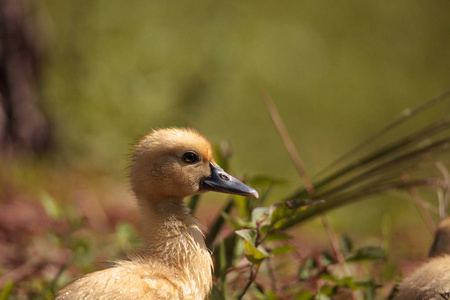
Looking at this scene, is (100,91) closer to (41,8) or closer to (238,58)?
(41,8)

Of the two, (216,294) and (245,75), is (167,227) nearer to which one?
(216,294)

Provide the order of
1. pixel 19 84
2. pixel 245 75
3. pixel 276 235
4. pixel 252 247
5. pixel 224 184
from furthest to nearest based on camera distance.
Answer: pixel 245 75
pixel 19 84
pixel 224 184
pixel 276 235
pixel 252 247

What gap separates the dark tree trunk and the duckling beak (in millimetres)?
2090

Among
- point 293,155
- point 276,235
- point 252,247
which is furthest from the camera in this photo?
point 293,155

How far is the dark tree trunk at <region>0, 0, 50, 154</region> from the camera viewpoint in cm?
315

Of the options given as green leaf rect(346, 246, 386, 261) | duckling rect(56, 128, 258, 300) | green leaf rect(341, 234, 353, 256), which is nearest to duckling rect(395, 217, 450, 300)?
green leaf rect(346, 246, 386, 261)

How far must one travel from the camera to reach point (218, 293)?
1.44 meters

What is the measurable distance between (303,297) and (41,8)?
2826 millimetres

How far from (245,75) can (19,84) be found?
1897 mm

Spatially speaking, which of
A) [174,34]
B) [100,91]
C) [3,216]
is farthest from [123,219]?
[174,34]

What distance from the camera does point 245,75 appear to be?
4.57 metres

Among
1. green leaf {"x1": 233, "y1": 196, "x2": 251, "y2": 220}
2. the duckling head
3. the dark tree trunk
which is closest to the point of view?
the duckling head

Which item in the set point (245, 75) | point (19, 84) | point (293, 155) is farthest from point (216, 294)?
point (245, 75)

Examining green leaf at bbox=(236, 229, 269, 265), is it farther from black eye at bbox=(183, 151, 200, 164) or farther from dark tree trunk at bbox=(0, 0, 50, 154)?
dark tree trunk at bbox=(0, 0, 50, 154)
